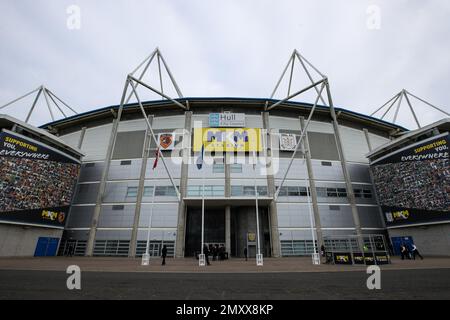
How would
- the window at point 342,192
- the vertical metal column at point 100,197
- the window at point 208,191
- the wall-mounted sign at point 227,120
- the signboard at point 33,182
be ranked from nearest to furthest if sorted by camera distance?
the signboard at point 33,182, the vertical metal column at point 100,197, the window at point 208,191, the window at point 342,192, the wall-mounted sign at point 227,120

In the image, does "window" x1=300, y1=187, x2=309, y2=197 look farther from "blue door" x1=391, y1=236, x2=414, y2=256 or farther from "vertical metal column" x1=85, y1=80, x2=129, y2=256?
"vertical metal column" x1=85, y1=80, x2=129, y2=256

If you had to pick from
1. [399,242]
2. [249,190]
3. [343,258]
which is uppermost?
[249,190]

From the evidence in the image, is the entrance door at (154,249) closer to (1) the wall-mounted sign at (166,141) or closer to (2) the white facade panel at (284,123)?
(1) the wall-mounted sign at (166,141)

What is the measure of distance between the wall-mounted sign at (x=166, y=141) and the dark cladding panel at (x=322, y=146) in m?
23.0

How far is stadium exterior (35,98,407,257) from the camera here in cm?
2927

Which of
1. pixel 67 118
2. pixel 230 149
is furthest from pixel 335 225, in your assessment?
pixel 67 118

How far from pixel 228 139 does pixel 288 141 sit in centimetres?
992

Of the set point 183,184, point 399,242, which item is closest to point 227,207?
point 183,184

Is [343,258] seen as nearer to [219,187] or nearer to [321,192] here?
[321,192]

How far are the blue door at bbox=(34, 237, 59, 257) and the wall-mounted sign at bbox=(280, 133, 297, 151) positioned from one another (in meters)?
35.7

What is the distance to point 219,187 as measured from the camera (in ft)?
102

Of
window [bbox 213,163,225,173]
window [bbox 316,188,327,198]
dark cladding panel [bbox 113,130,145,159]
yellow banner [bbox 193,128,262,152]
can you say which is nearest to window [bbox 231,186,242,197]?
window [bbox 213,163,225,173]

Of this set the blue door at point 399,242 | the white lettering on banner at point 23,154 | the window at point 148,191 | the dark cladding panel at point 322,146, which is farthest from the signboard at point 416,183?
the white lettering on banner at point 23,154

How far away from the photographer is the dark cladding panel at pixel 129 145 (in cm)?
3409
